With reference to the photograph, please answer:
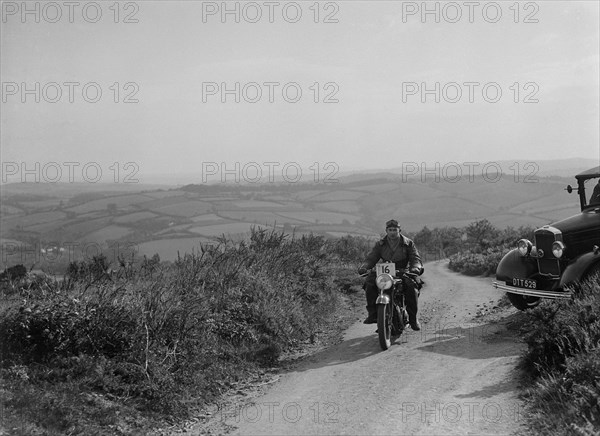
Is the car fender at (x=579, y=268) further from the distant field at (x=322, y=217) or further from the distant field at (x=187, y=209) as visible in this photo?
the distant field at (x=187, y=209)

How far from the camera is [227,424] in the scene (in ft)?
20.7

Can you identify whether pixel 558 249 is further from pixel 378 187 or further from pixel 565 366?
pixel 378 187

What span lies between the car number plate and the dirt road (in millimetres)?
709

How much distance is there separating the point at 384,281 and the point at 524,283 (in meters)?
2.68

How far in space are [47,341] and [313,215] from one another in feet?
130

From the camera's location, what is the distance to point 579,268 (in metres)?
9.22

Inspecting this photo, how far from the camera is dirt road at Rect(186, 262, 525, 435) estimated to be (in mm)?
5984

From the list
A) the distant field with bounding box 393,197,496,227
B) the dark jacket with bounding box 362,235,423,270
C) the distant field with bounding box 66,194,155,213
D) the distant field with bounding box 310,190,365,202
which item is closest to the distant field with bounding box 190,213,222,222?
the distant field with bounding box 66,194,155,213

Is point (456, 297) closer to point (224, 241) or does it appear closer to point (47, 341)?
point (224, 241)

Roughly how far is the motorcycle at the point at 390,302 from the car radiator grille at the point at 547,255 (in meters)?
2.30

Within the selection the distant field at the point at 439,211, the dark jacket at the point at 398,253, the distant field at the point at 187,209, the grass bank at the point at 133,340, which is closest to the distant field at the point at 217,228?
the distant field at the point at 187,209

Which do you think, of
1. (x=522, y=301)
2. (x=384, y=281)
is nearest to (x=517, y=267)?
(x=522, y=301)

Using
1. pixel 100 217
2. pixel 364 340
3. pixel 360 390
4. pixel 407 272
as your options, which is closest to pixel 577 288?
pixel 407 272

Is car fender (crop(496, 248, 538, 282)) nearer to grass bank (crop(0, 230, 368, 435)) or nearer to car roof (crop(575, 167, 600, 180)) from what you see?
car roof (crop(575, 167, 600, 180))
